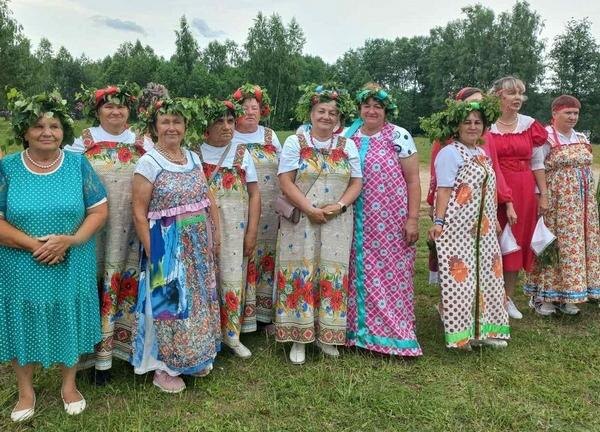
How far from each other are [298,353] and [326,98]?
6.36ft

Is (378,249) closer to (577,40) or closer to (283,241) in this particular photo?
(283,241)

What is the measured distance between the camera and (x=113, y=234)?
360 cm

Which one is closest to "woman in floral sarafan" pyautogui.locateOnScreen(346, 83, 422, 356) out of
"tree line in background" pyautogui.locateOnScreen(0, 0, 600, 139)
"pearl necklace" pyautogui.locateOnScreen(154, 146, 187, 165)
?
"pearl necklace" pyautogui.locateOnScreen(154, 146, 187, 165)

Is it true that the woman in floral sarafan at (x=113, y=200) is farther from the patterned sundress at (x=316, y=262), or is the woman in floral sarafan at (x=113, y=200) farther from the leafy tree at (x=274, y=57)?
the leafy tree at (x=274, y=57)

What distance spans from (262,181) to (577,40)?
46.0 metres

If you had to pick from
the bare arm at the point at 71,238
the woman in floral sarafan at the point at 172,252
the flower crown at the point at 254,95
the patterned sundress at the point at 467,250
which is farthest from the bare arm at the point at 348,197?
the bare arm at the point at 71,238

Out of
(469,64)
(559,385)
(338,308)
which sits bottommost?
(559,385)

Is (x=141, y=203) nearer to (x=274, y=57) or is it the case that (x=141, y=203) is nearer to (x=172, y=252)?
(x=172, y=252)

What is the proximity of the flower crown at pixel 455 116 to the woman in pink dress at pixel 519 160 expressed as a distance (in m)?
0.56

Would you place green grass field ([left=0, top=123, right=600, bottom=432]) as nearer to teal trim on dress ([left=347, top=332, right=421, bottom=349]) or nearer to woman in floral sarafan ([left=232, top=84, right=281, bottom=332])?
teal trim on dress ([left=347, top=332, right=421, bottom=349])

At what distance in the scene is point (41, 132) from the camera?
3.09m

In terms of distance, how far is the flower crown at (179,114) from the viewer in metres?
3.54

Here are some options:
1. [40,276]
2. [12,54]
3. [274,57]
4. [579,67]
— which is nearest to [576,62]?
[579,67]

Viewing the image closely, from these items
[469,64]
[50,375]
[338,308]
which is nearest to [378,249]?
[338,308]
